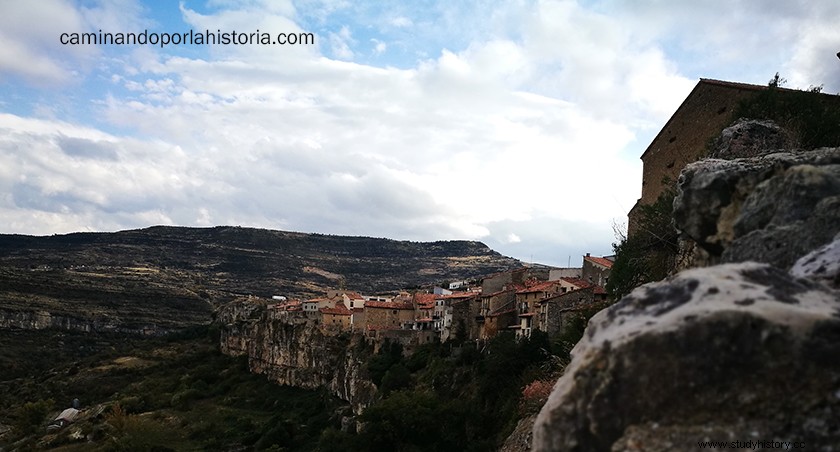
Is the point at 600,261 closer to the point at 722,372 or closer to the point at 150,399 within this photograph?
the point at 722,372

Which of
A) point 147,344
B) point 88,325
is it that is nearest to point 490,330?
point 147,344

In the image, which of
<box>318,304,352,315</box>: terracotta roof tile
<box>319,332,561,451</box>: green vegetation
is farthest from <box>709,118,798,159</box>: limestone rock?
<box>318,304,352,315</box>: terracotta roof tile

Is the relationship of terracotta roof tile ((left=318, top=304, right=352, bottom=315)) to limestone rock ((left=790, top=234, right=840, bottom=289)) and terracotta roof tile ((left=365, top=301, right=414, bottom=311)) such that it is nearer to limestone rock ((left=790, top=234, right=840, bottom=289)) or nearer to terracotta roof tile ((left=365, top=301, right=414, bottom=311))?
terracotta roof tile ((left=365, top=301, right=414, bottom=311))

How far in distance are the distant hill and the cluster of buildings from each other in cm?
4842

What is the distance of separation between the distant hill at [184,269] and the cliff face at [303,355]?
3834 centimetres

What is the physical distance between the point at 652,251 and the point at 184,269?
161792 millimetres

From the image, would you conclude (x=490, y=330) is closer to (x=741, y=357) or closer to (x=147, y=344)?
(x=741, y=357)

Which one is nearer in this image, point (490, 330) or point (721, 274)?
point (721, 274)

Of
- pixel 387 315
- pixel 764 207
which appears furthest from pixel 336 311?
pixel 764 207

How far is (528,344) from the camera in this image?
30.9 m

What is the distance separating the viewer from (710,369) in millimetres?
3879

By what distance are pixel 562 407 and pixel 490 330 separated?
131 feet

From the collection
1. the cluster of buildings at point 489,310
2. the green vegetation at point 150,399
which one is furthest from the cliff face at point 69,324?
the cluster of buildings at point 489,310

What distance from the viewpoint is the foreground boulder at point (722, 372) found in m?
3.78
